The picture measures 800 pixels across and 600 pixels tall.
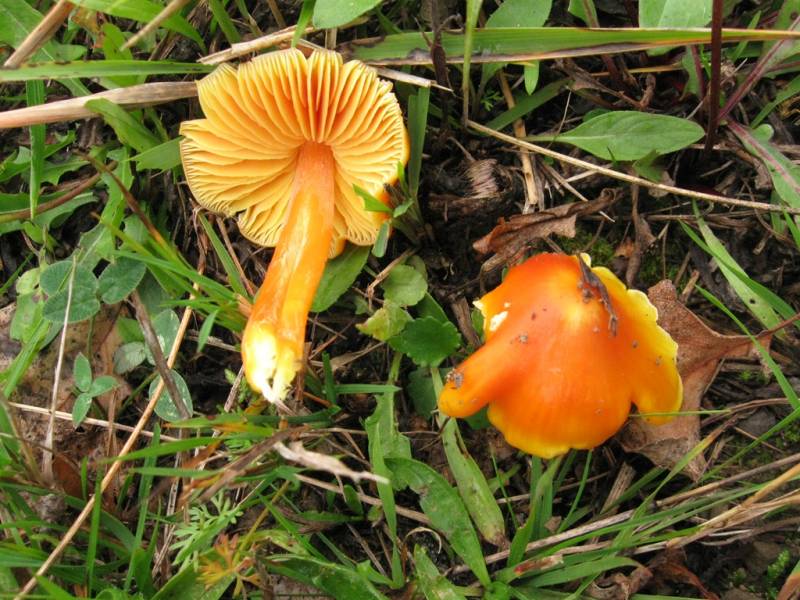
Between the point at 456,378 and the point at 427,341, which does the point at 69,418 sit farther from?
the point at 456,378

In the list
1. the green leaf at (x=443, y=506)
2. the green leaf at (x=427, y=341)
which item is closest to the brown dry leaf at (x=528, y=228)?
the green leaf at (x=427, y=341)

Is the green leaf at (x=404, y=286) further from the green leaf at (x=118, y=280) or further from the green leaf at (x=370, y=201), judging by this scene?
the green leaf at (x=118, y=280)

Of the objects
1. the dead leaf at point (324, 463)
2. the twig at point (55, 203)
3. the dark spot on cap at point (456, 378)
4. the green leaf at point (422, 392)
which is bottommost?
the green leaf at point (422, 392)

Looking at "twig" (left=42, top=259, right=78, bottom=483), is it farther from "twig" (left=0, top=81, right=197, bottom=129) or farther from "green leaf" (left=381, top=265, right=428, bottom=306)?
"green leaf" (left=381, top=265, right=428, bottom=306)

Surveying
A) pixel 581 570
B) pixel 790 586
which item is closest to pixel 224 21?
pixel 581 570

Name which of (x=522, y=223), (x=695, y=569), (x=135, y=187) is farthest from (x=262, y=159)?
(x=695, y=569)

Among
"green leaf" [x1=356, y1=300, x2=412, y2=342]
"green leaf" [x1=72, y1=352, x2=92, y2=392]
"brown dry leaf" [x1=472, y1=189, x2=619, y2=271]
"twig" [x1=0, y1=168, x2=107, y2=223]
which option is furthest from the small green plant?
"brown dry leaf" [x1=472, y1=189, x2=619, y2=271]
